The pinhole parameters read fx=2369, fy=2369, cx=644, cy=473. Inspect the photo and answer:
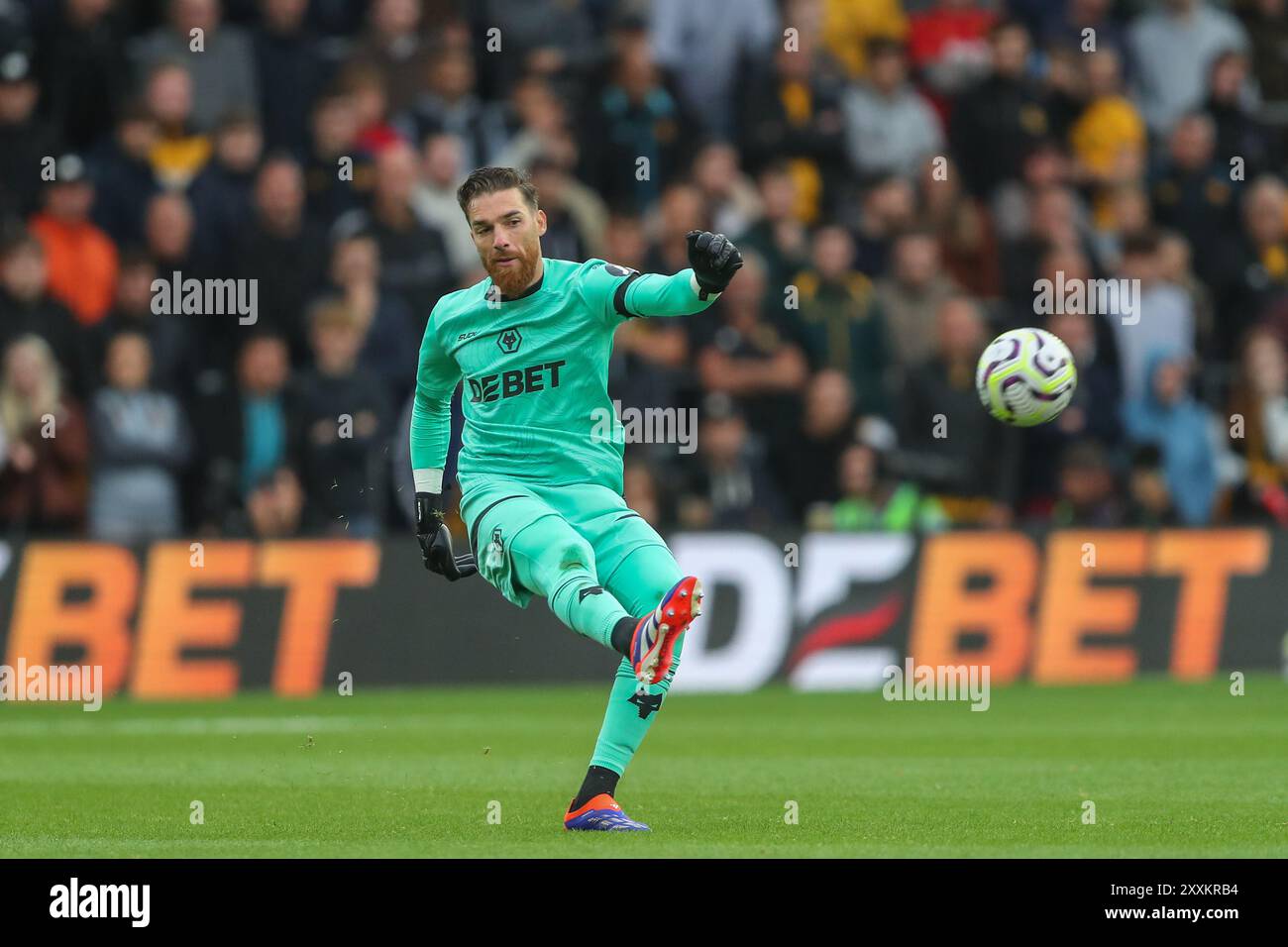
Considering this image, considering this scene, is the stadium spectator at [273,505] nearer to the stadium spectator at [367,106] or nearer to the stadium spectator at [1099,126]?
the stadium spectator at [367,106]

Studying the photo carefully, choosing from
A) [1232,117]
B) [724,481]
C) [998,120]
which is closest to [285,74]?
[724,481]

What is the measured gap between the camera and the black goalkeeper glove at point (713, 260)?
29.5ft

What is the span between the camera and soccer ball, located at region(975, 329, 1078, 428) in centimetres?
1138

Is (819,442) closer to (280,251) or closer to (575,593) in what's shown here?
(280,251)

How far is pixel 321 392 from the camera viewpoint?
17.9 m

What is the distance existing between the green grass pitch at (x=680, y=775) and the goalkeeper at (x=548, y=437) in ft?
3.17

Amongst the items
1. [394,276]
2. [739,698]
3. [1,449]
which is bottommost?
[739,698]

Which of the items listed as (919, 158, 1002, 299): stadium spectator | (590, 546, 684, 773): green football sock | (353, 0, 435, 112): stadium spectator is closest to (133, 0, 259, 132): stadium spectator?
(353, 0, 435, 112): stadium spectator

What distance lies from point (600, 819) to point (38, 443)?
30.1 ft

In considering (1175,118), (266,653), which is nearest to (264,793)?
(266,653)

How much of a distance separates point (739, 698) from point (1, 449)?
5.81 metres

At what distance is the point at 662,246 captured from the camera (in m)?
18.8

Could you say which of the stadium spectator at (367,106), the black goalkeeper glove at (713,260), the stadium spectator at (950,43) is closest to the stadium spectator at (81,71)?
the stadium spectator at (367,106)
